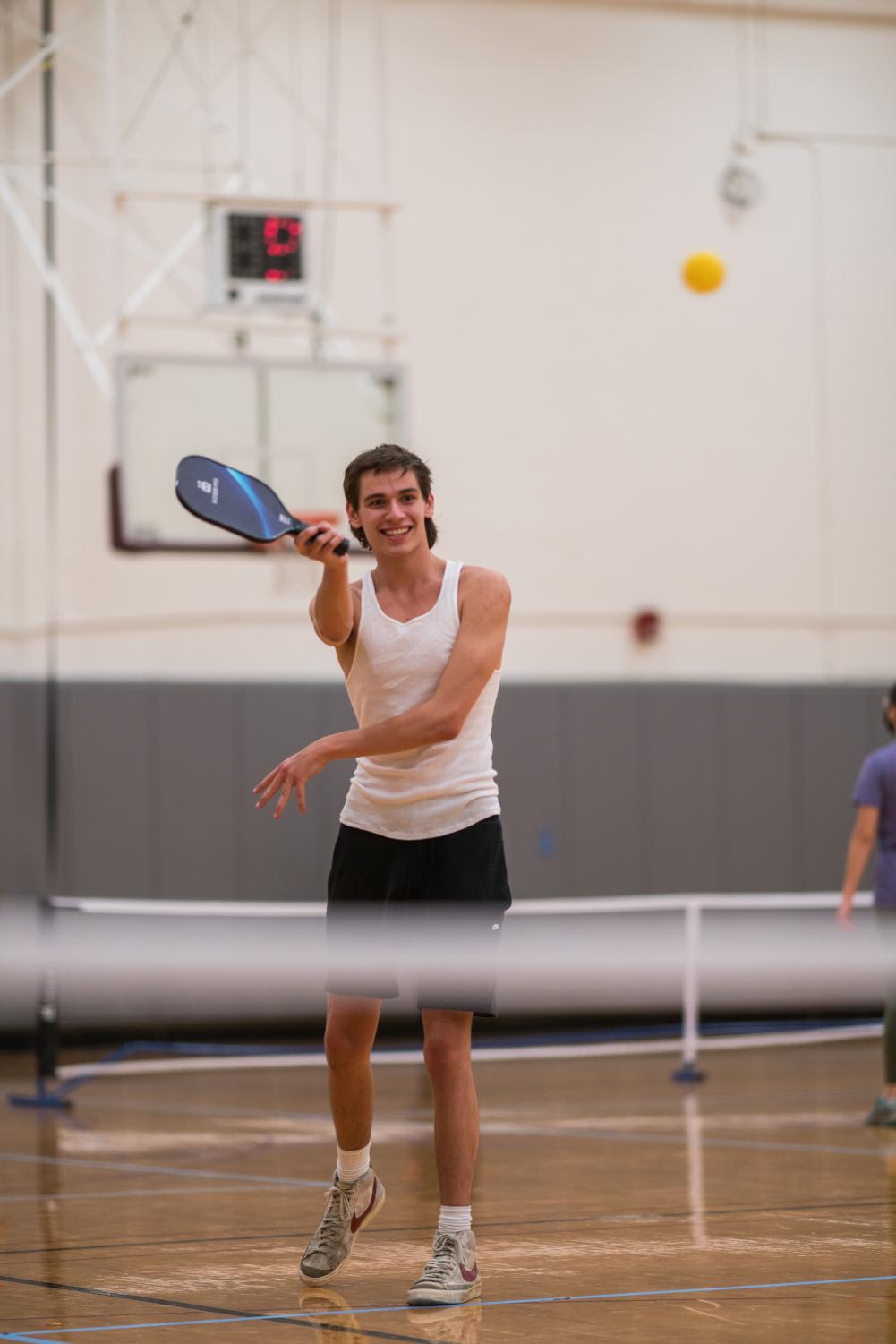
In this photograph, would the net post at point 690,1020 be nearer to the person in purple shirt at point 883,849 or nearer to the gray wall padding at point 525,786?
the person in purple shirt at point 883,849

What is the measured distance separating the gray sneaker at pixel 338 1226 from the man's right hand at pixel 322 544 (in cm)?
146

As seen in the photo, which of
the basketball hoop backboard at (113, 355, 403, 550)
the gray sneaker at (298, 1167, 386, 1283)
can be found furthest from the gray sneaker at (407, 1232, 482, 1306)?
the basketball hoop backboard at (113, 355, 403, 550)

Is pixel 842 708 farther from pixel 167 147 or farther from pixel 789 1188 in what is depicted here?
pixel 789 1188

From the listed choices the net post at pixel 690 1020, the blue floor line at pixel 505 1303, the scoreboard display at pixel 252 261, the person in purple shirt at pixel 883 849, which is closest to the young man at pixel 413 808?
the blue floor line at pixel 505 1303

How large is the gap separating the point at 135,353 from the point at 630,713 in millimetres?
4601

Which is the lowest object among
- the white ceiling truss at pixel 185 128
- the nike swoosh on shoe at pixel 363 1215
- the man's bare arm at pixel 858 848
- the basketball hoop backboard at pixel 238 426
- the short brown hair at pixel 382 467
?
the nike swoosh on shoe at pixel 363 1215

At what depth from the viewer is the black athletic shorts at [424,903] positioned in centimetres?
388

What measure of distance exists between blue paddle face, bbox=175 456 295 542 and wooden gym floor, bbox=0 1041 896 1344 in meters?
1.65

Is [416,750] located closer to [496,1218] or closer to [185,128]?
[496,1218]

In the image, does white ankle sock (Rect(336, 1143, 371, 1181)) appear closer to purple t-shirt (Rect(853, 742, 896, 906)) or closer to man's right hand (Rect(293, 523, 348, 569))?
man's right hand (Rect(293, 523, 348, 569))

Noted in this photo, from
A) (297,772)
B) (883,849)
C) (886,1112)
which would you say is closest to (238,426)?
(883,849)

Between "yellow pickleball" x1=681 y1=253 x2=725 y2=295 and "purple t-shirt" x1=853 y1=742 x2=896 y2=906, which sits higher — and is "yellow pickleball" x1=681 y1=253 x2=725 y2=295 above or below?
above

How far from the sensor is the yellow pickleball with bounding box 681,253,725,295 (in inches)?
450

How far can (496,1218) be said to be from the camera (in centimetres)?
500
